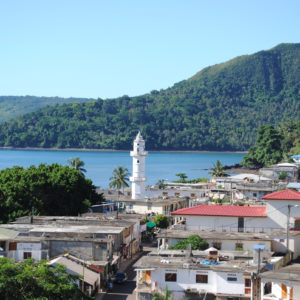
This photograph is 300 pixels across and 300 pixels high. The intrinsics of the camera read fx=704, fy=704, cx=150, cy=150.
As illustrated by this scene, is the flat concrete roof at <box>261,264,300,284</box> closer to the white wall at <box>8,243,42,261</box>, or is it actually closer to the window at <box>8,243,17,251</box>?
the white wall at <box>8,243,42,261</box>

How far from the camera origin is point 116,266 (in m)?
40.2

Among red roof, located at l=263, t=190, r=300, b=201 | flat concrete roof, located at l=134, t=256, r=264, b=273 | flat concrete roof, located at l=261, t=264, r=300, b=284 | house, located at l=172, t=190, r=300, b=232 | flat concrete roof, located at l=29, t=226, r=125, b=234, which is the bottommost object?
flat concrete roof, located at l=29, t=226, r=125, b=234

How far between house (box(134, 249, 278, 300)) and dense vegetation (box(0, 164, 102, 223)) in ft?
76.2

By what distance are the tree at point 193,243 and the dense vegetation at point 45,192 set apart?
→ 59.1 ft

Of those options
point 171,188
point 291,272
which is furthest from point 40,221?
point 171,188

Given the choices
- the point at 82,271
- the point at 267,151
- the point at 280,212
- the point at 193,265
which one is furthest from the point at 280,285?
the point at 267,151

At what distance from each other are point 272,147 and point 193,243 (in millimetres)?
127130

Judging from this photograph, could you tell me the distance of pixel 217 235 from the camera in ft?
130

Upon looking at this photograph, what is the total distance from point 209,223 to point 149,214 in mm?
22483

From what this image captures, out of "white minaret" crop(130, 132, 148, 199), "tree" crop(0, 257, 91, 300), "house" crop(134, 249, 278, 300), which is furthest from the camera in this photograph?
"white minaret" crop(130, 132, 148, 199)

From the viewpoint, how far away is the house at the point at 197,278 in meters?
30.2

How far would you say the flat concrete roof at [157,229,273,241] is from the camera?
126 ft

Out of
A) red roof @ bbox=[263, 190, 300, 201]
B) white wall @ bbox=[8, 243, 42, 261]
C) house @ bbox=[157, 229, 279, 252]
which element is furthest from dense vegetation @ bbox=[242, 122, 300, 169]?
white wall @ bbox=[8, 243, 42, 261]

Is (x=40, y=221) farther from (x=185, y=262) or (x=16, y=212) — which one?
(x=185, y=262)
